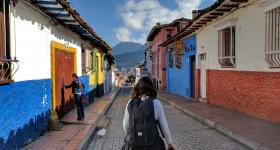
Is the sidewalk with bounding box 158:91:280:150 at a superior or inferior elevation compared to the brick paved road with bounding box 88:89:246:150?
superior

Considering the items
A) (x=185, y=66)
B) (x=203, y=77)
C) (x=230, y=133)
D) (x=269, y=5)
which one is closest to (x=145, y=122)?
(x=230, y=133)

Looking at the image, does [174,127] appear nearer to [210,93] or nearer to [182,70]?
[210,93]

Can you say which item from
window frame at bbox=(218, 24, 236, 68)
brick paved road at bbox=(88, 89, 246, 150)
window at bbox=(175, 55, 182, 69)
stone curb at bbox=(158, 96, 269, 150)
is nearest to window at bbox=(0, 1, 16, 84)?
brick paved road at bbox=(88, 89, 246, 150)

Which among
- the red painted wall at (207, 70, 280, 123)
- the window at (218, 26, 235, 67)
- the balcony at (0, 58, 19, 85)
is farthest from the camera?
the window at (218, 26, 235, 67)

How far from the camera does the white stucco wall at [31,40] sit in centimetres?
624

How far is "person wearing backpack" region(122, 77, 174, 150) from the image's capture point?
341 centimetres

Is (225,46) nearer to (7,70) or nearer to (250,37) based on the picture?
(250,37)

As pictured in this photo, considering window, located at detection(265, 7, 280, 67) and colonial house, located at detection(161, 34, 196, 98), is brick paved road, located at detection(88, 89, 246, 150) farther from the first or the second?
colonial house, located at detection(161, 34, 196, 98)

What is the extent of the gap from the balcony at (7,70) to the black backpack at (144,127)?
Answer: 112 inches

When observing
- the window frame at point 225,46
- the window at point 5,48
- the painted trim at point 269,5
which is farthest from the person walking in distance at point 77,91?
the painted trim at point 269,5

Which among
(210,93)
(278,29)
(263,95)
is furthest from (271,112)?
(210,93)

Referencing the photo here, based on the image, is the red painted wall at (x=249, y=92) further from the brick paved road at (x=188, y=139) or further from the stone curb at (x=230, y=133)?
the brick paved road at (x=188, y=139)

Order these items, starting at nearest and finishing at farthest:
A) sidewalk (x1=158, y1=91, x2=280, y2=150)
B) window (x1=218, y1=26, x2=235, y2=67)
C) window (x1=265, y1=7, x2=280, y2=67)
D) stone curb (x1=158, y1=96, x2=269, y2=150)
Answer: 1. stone curb (x1=158, y1=96, x2=269, y2=150)
2. sidewalk (x1=158, y1=91, x2=280, y2=150)
3. window (x1=265, y1=7, x2=280, y2=67)
4. window (x1=218, y1=26, x2=235, y2=67)

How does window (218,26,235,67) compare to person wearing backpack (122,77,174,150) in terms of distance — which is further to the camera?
window (218,26,235,67)
